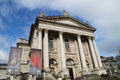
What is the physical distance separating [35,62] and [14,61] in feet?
8.31

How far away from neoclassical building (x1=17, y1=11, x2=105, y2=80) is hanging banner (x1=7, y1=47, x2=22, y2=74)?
375 cm

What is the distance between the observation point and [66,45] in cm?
1992

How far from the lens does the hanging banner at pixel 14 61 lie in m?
10.8

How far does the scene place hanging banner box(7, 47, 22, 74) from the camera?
1083 cm

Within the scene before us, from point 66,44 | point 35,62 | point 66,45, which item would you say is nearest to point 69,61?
point 66,45

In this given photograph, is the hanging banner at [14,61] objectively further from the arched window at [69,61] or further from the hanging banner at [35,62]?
the arched window at [69,61]

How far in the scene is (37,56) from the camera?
41.7 feet

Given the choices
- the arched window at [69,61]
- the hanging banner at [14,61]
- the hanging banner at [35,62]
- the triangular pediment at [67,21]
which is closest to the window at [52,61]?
the arched window at [69,61]

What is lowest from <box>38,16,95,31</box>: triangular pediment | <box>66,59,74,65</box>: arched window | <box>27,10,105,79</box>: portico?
<box>66,59,74,65</box>: arched window

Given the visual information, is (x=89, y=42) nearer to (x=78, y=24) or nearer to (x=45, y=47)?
(x=78, y=24)

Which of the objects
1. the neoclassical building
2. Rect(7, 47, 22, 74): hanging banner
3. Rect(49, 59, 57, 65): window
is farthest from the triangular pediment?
Rect(7, 47, 22, 74): hanging banner

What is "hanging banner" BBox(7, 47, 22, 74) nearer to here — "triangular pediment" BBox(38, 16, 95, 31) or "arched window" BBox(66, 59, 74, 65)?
"triangular pediment" BBox(38, 16, 95, 31)

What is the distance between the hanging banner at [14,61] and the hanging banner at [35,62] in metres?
1.59

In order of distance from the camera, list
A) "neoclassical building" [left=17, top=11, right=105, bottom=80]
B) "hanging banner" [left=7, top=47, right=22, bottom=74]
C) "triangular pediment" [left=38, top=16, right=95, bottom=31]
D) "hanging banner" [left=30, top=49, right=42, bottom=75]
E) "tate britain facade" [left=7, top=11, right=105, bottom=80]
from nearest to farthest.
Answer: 1. "hanging banner" [left=7, top=47, right=22, bottom=74]
2. "hanging banner" [left=30, top=49, right=42, bottom=75]
3. "tate britain facade" [left=7, top=11, right=105, bottom=80]
4. "neoclassical building" [left=17, top=11, right=105, bottom=80]
5. "triangular pediment" [left=38, top=16, right=95, bottom=31]
